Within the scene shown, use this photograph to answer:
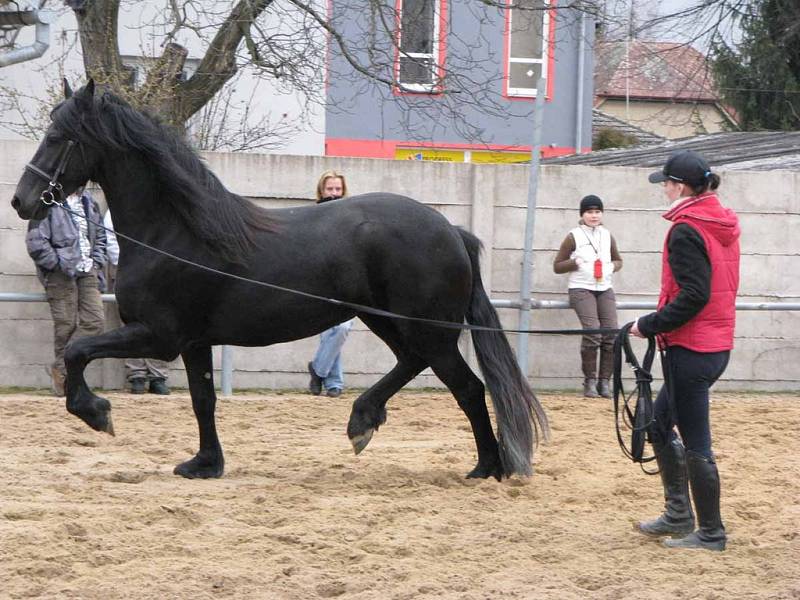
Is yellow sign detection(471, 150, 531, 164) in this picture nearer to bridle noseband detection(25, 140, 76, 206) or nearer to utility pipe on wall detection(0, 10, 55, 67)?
utility pipe on wall detection(0, 10, 55, 67)

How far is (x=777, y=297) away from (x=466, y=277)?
5.45m

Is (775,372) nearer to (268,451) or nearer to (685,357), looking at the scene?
(268,451)

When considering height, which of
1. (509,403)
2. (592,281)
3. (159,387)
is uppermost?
(592,281)

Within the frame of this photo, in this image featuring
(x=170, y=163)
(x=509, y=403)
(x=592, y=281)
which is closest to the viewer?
(x=170, y=163)

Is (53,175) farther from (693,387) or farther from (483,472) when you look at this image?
(693,387)

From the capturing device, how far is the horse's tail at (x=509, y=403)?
6.17 metres

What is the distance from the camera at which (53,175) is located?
583 centimetres

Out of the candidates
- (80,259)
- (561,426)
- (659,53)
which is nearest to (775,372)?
(561,426)

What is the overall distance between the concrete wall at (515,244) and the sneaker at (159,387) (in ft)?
1.18

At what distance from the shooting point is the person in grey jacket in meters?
9.00

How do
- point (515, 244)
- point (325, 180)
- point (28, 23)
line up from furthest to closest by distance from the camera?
point (28, 23) → point (515, 244) → point (325, 180)

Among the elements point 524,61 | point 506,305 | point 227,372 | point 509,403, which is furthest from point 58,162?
point 524,61

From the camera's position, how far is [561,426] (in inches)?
328

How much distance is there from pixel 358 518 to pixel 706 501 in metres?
1.51
